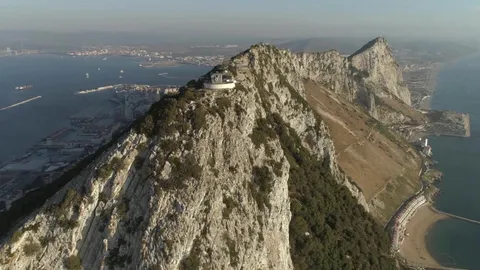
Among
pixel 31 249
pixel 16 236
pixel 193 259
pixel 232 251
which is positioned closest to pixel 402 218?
pixel 232 251

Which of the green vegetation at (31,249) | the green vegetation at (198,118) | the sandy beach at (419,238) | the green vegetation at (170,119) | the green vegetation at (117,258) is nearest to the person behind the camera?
the green vegetation at (117,258)

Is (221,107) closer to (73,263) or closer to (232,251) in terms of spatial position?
(232,251)

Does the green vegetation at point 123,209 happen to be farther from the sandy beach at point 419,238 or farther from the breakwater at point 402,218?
the sandy beach at point 419,238

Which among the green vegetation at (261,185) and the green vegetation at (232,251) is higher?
the green vegetation at (261,185)

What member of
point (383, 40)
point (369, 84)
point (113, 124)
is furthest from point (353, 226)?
point (383, 40)

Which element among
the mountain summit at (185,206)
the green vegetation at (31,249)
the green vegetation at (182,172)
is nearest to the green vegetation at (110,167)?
the mountain summit at (185,206)

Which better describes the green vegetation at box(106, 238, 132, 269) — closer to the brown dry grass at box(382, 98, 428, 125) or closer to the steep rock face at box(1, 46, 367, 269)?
the steep rock face at box(1, 46, 367, 269)
